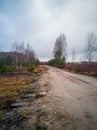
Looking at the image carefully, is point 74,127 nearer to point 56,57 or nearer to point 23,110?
point 23,110

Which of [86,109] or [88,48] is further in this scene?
[88,48]

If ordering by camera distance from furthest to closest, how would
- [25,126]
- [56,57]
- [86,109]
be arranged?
1. [56,57]
2. [86,109]
3. [25,126]

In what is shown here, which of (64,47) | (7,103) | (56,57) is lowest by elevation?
(7,103)

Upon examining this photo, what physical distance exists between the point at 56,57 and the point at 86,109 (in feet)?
180

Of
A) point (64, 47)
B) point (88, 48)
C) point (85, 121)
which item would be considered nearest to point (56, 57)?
point (64, 47)

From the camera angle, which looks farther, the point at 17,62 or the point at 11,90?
the point at 17,62

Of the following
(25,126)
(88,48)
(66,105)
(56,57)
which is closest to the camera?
(25,126)

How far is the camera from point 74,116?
6.38 metres

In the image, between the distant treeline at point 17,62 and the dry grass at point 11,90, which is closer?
the dry grass at point 11,90

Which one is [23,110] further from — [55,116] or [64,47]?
[64,47]

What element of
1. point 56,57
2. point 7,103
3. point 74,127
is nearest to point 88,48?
point 56,57

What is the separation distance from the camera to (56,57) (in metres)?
61.9

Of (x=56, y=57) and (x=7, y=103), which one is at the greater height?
(x=56, y=57)

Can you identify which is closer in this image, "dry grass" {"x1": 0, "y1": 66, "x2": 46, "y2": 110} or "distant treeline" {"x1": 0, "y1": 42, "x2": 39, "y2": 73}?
"dry grass" {"x1": 0, "y1": 66, "x2": 46, "y2": 110}
